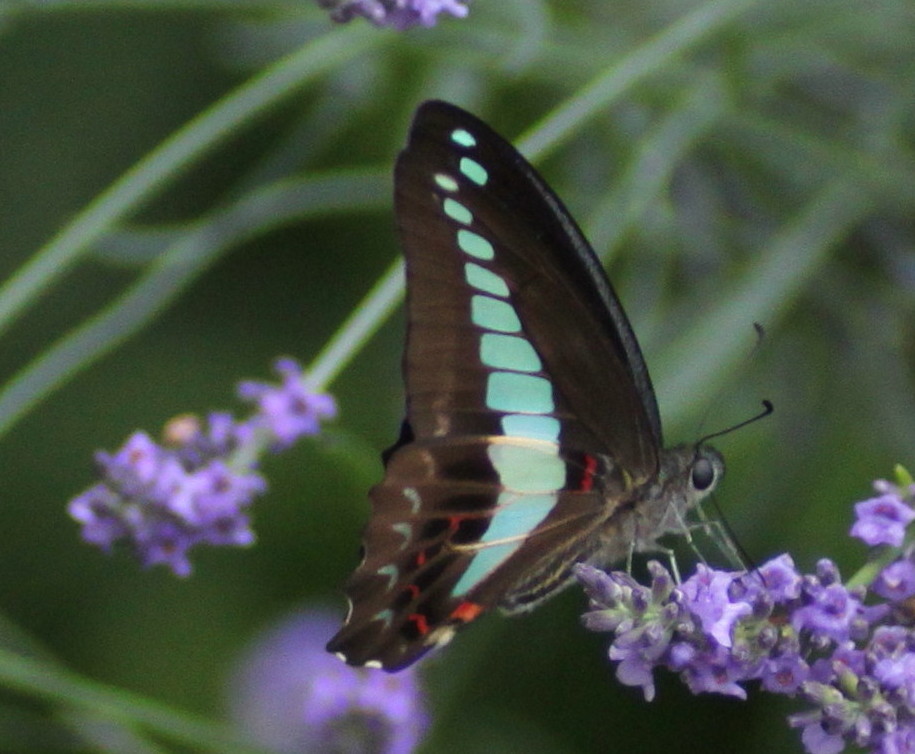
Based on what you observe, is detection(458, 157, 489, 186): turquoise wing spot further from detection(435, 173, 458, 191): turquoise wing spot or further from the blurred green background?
the blurred green background

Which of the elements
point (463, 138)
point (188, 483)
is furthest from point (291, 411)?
point (463, 138)

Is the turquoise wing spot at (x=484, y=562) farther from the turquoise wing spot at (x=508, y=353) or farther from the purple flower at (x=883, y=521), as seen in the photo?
the purple flower at (x=883, y=521)

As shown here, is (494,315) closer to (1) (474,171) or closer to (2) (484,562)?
(1) (474,171)

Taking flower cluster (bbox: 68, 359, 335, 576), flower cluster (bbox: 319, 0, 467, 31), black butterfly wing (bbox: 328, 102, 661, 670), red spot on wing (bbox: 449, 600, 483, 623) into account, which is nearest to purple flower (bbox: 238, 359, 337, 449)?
flower cluster (bbox: 68, 359, 335, 576)

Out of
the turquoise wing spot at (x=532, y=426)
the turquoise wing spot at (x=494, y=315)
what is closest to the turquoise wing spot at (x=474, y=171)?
the turquoise wing spot at (x=494, y=315)

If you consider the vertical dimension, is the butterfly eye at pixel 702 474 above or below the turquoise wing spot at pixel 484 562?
below

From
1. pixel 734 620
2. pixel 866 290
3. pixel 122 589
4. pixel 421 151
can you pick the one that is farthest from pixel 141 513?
pixel 866 290
